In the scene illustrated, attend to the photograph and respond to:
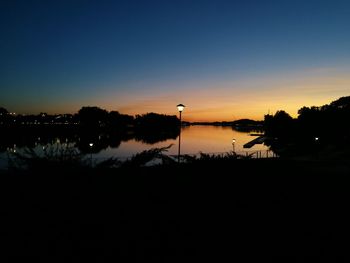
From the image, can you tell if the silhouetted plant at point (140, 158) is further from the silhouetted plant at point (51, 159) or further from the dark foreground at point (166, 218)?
the silhouetted plant at point (51, 159)

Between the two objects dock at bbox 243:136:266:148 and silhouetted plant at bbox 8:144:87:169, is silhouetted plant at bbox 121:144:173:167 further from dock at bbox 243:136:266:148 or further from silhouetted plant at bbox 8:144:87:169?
dock at bbox 243:136:266:148

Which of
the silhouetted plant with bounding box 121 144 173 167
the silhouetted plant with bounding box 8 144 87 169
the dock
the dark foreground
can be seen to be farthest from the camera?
the dock

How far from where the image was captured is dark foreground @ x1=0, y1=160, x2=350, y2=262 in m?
4.72

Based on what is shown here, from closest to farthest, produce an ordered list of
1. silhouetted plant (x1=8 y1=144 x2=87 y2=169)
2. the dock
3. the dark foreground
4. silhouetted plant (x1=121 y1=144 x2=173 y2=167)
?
1. the dark foreground
2. silhouetted plant (x1=8 y1=144 x2=87 y2=169)
3. silhouetted plant (x1=121 y1=144 x2=173 y2=167)
4. the dock

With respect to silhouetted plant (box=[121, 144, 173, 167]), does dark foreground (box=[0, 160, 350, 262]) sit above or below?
below

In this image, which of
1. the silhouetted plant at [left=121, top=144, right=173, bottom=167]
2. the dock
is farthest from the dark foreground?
the dock

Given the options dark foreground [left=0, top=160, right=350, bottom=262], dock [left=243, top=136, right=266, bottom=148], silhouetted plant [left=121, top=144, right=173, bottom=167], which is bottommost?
dock [left=243, top=136, right=266, bottom=148]

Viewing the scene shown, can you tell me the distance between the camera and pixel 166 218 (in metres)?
6.19

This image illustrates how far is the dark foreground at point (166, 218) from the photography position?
186 inches

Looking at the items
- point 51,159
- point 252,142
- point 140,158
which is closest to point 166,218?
point 140,158

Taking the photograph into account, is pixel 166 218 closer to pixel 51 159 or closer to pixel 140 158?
pixel 140 158

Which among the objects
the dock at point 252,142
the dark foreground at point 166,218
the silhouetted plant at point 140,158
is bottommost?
the dock at point 252,142

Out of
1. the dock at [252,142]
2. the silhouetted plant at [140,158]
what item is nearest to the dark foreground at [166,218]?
the silhouetted plant at [140,158]

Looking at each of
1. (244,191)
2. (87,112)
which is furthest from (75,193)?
(87,112)
